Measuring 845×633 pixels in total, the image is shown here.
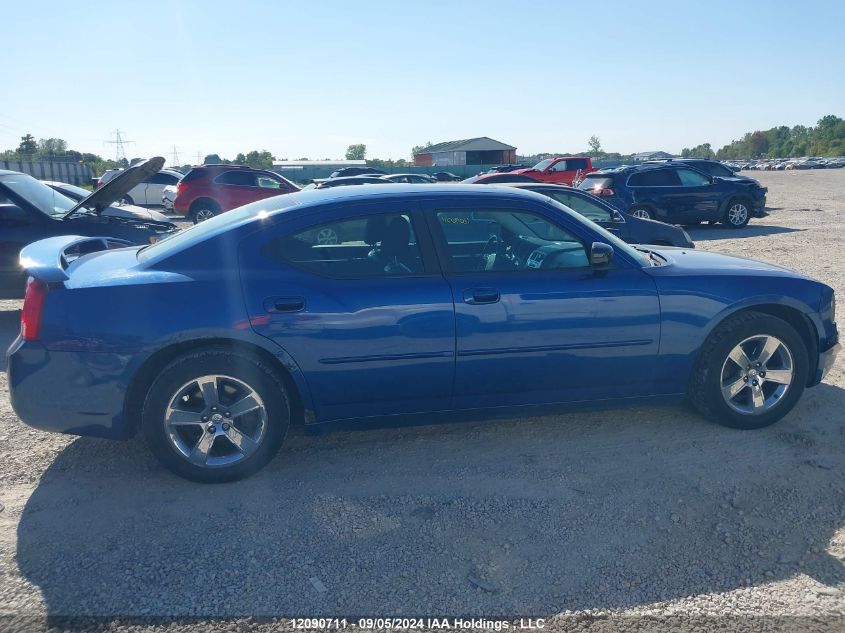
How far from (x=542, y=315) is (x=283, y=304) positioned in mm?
1461

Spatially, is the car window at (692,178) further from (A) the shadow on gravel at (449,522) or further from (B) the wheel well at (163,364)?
(B) the wheel well at (163,364)

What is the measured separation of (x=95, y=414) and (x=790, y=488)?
3.74 m

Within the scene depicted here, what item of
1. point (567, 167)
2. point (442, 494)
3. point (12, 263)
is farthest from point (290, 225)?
point (567, 167)

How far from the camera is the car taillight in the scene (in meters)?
3.64

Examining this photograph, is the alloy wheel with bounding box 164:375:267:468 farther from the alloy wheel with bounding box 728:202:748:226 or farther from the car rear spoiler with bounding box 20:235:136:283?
the alloy wheel with bounding box 728:202:748:226

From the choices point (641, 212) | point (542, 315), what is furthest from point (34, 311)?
point (641, 212)

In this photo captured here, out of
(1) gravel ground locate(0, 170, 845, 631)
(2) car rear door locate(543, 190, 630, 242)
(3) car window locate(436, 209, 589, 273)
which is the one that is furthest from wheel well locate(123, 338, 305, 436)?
(2) car rear door locate(543, 190, 630, 242)

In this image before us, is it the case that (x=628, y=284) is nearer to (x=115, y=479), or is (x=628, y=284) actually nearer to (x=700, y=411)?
(x=700, y=411)

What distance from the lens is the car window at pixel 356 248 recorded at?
3.89m

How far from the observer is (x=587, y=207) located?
965 cm

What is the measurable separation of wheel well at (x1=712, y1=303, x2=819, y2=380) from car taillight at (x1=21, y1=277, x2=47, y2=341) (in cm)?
426

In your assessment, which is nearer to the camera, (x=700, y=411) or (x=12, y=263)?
(x=700, y=411)

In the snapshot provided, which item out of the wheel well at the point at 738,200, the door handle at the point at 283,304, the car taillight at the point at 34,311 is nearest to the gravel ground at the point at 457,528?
the car taillight at the point at 34,311

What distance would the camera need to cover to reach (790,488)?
373 centimetres
